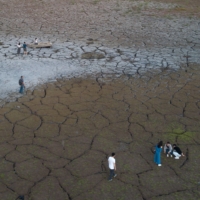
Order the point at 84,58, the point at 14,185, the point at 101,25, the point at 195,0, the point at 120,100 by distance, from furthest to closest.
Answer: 1. the point at 195,0
2. the point at 101,25
3. the point at 84,58
4. the point at 120,100
5. the point at 14,185

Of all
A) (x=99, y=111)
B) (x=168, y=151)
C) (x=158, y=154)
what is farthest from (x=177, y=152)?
(x=99, y=111)

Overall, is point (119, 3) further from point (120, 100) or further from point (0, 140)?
point (0, 140)

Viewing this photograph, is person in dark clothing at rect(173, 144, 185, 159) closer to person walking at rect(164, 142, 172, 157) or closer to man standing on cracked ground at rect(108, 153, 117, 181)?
person walking at rect(164, 142, 172, 157)

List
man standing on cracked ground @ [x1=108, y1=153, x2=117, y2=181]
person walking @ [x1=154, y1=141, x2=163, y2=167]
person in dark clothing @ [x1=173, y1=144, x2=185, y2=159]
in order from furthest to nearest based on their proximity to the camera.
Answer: person in dark clothing @ [x1=173, y1=144, x2=185, y2=159], person walking @ [x1=154, y1=141, x2=163, y2=167], man standing on cracked ground @ [x1=108, y1=153, x2=117, y2=181]

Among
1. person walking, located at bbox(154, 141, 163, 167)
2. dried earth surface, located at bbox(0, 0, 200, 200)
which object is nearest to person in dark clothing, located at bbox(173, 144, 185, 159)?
dried earth surface, located at bbox(0, 0, 200, 200)

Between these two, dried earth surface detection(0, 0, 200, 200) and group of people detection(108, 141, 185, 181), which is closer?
dried earth surface detection(0, 0, 200, 200)

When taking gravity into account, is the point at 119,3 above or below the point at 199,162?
above

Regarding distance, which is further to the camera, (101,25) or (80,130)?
(101,25)

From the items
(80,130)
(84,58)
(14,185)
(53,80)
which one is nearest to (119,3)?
(84,58)

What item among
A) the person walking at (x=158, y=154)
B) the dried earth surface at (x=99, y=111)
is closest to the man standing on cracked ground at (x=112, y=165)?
the dried earth surface at (x=99, y=111)
